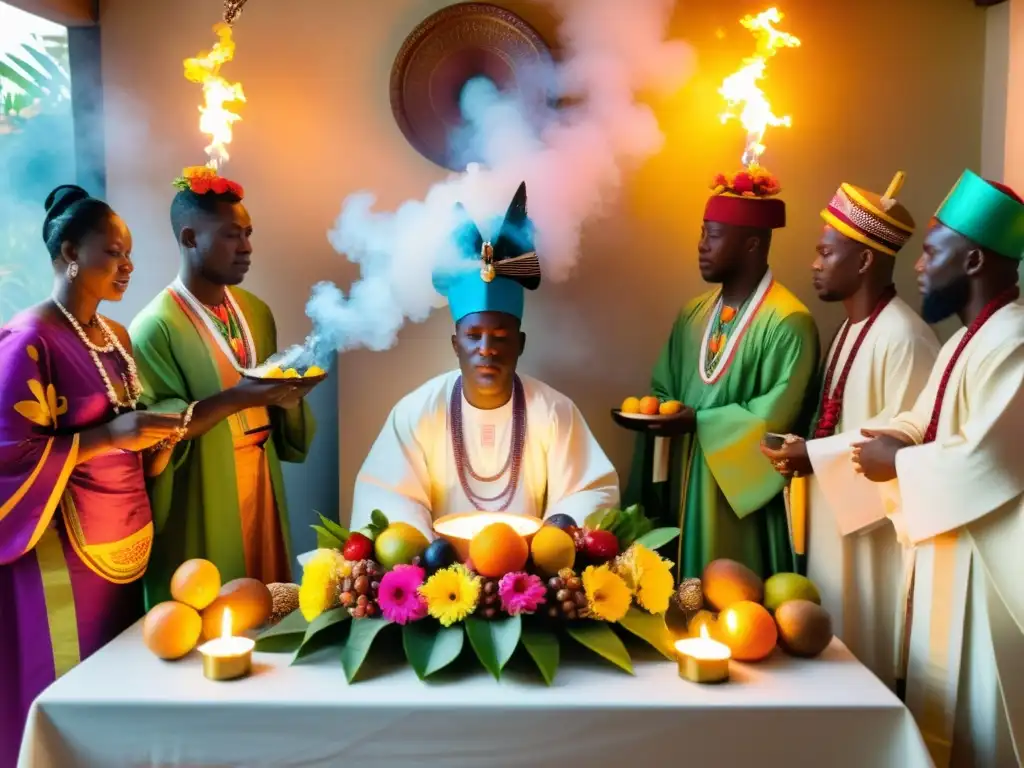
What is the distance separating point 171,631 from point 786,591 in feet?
4.58

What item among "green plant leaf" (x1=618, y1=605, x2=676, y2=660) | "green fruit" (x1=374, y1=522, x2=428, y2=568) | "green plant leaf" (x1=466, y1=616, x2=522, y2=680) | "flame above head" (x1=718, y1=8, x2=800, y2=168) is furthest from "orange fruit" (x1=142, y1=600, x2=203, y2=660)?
"flame above head" (x1=718, y1=8, x2=800, y2=168)

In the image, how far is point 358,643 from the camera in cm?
180

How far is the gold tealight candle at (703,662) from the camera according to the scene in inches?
69.0

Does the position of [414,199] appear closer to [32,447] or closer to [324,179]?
[324,179]

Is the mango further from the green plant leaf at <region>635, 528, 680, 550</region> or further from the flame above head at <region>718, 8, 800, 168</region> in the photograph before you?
the flame above head at <region>718, 8, 800, 168</region>

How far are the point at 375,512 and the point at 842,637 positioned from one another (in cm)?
162

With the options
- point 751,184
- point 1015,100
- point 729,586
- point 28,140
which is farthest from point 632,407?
point 28,140

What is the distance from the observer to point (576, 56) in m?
3.34

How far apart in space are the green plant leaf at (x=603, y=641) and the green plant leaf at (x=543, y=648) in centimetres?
5

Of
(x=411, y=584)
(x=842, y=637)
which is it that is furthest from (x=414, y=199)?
(x=842, y=637)

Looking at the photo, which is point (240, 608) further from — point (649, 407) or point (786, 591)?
point (649, 407)

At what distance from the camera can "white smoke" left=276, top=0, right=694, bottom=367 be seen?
3320mm

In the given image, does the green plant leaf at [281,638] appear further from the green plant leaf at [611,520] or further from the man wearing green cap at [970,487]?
the man wearing green cap at [970,487]

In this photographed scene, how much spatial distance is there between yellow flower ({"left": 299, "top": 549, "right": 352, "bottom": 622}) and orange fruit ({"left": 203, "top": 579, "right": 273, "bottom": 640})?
0.16m
